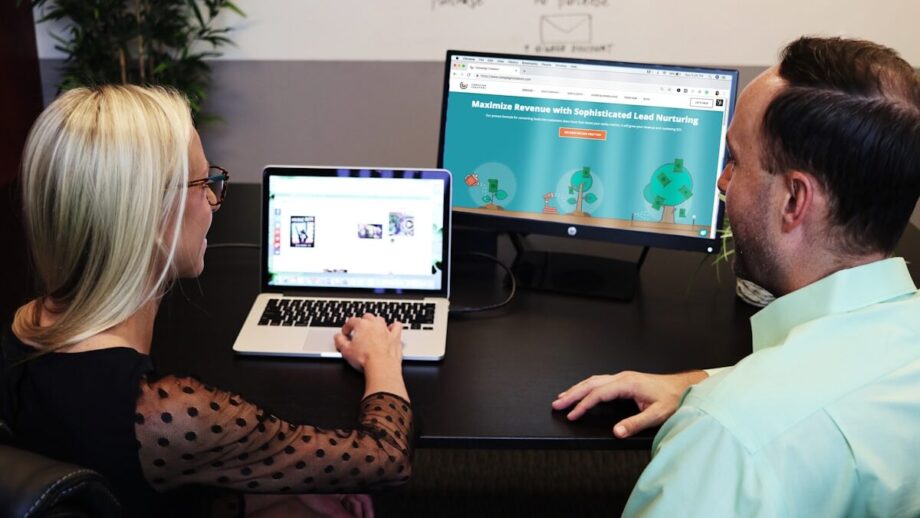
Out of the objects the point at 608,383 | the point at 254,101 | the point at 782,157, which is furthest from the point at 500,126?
the point at 254,101

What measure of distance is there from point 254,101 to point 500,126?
6.82 ft

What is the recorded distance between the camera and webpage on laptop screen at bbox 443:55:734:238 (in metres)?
1.75

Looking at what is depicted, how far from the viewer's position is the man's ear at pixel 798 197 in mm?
1104

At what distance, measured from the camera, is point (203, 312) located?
5.58ft

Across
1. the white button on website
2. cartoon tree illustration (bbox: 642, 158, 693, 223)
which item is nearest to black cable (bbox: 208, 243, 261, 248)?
cartoon tree illustration (bbox: 642, 158, 693, 223)

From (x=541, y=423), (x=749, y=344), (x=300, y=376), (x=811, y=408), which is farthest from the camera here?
(x=749, y=344)

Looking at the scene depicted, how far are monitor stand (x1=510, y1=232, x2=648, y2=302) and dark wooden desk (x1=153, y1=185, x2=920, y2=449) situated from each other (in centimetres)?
3

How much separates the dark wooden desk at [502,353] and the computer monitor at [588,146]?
14 cm

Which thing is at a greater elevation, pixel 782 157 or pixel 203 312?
pixel 782 157

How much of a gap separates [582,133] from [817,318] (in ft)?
2.61

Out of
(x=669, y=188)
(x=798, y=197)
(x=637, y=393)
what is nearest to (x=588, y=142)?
(x=669, y=188)

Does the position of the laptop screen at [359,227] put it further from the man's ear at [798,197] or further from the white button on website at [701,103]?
the man's ear at [798,197]

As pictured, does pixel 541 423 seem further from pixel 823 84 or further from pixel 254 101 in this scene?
pixel 254 101

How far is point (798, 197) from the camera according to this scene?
112 centimetres
